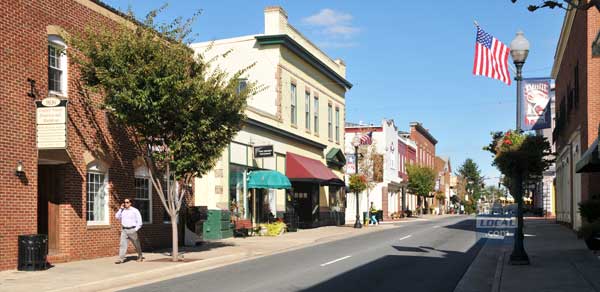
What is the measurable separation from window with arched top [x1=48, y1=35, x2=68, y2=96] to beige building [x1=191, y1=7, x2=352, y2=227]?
29.0ft

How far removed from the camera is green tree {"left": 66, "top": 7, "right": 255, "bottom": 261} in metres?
16.4

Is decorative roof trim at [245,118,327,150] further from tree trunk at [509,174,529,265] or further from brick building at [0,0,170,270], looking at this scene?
tree trunk at [509,174,529,265]

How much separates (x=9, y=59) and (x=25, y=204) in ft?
11.2

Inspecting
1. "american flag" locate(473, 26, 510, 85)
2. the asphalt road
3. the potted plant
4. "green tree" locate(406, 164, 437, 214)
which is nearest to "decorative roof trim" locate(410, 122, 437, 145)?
"green tree" locate(406, 164, 437, 214)

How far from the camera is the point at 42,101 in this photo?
52.2 feet

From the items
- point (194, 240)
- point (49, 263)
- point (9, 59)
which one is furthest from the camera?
point (194, 240)

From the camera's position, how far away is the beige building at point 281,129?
2834cm

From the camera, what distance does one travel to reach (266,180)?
2897cm

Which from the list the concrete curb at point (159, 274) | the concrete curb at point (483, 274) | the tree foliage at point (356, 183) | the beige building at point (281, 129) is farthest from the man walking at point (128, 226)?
the tree foliage at point (356, 183)

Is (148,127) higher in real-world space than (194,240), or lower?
higher

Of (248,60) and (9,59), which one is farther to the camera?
(248,60)

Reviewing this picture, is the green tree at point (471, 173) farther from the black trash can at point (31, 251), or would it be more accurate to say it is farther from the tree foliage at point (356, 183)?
the black trash can at point (31, 251)

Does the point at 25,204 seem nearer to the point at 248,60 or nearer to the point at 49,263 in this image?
the point at 49,263

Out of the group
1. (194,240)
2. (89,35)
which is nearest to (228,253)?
(194,240)
